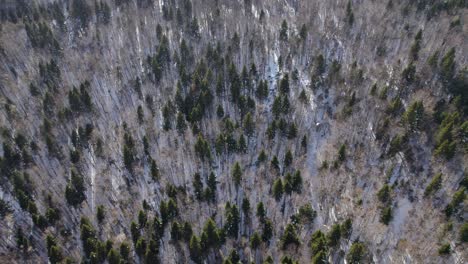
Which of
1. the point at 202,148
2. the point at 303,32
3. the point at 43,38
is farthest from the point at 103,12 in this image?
the point at 202,148

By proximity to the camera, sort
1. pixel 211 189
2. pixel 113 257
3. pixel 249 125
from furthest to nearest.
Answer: pixel 249 125 → pixel 211 189 → pixel 113 257

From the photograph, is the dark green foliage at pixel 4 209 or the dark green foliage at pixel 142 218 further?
the dark green foliage at pixel 4 209

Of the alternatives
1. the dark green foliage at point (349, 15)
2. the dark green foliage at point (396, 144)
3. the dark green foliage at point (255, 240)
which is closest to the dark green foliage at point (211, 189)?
the dark green foliage at point (255, 240)

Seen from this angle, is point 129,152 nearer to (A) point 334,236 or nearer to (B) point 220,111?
(B) point 220,111

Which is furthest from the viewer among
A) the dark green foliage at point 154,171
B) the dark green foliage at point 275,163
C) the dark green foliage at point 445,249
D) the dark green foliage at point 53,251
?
the dark green foliage at point 154,171

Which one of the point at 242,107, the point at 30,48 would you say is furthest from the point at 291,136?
the point at 30,48

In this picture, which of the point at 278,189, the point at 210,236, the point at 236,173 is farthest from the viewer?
the point at 236,173

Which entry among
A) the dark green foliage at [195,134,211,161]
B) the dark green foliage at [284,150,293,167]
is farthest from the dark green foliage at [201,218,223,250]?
the dark green foliage at [284,150,293,167]

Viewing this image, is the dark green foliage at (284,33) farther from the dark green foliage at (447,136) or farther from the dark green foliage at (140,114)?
the dark green foliage at (447,136)
